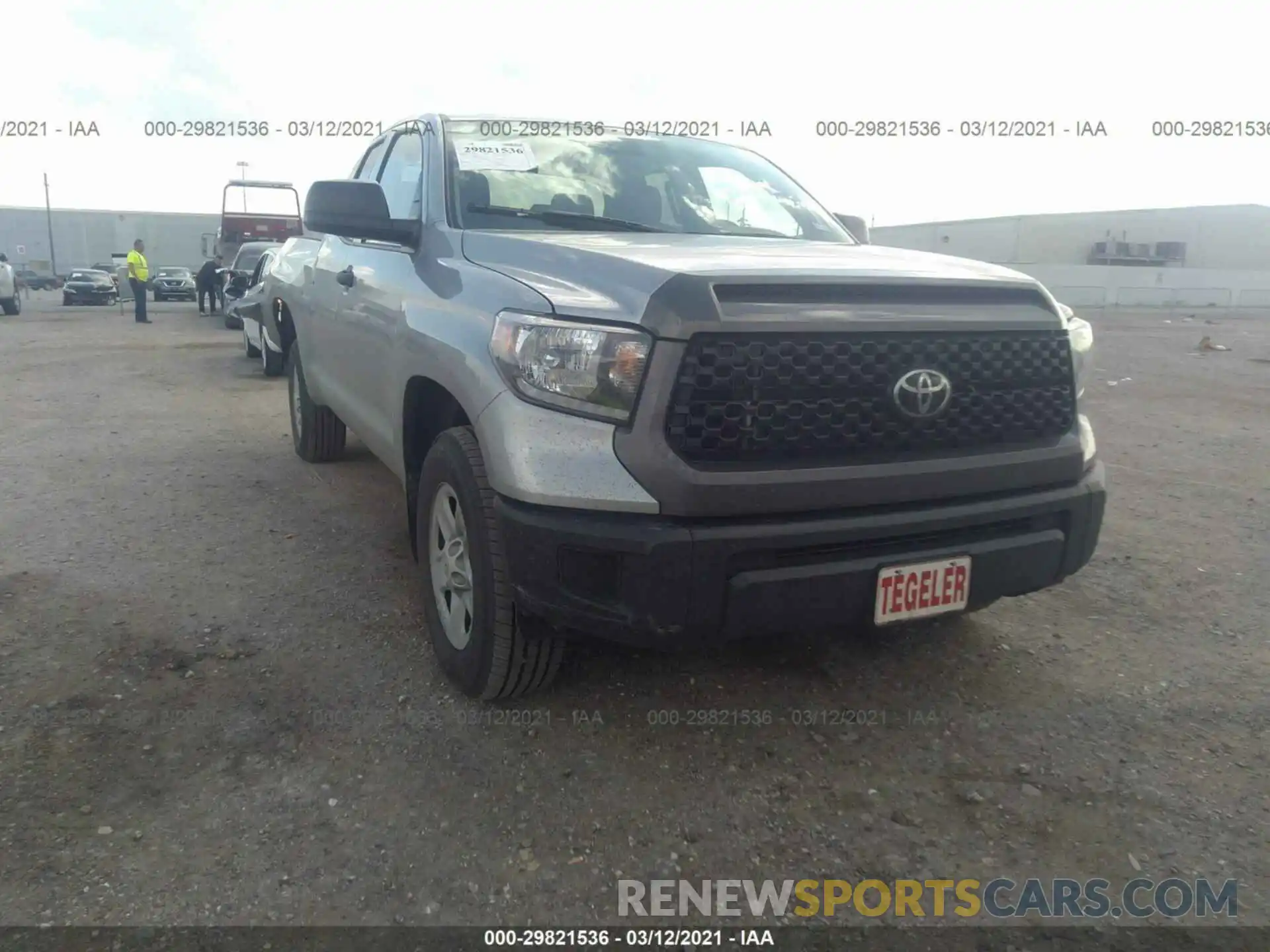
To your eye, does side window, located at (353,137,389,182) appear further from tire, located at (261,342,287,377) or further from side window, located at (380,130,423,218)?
tire, located at (261,342,287,377)

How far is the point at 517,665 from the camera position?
278 cm

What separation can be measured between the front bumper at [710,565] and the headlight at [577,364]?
0.92 ft

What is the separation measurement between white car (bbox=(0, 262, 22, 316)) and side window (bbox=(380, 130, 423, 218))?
24369 millimetres

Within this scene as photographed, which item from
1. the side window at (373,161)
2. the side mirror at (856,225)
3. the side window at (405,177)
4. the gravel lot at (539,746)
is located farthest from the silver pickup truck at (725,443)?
the side window at (373,161)

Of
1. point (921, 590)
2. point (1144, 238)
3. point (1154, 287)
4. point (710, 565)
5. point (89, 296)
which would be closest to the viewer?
point (710, 565)

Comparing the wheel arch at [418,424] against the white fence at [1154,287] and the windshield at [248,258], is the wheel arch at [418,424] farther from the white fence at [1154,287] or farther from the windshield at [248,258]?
the white fence at [1154,287]

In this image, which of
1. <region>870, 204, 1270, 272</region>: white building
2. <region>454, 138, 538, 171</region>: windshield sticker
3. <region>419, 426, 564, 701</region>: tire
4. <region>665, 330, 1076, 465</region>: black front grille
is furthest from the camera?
<region>870, 204, 1270, 272</region>: white building

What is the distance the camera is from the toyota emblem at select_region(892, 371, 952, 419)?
2.53m

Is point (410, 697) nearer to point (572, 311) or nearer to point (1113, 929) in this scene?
point (572, 311)

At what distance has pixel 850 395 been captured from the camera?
2492mm

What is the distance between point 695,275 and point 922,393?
70 centimetres

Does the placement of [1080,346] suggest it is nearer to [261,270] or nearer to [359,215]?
[359,215]

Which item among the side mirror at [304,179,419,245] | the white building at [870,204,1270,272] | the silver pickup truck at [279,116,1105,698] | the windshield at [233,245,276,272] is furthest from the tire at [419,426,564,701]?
the white building at [870,204,1270,272]

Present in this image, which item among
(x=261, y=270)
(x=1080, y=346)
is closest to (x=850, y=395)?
(x=1080, y=346)
